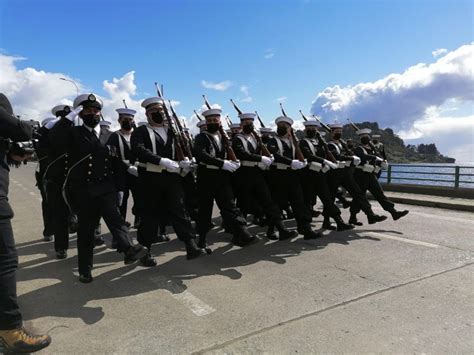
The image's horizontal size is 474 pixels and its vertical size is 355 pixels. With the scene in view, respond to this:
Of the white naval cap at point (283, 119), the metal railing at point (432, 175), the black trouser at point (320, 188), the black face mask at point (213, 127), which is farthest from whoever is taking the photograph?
the metal railing at point (432, 175)

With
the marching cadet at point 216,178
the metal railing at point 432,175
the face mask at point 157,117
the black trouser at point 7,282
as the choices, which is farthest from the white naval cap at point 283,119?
the metal railing at point 432,175

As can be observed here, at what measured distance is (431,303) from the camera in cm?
396

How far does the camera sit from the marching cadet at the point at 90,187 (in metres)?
4.69

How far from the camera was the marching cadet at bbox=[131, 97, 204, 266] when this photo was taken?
202 inches

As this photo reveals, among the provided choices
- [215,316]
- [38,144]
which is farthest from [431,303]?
[38,144]

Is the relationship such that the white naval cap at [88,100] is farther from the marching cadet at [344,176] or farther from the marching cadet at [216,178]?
the marching cadet at [344,176]

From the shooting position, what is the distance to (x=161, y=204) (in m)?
5.43

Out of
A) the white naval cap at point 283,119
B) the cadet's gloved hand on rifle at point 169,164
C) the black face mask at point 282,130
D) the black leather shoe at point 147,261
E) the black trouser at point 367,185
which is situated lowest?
the black leather shoe at point 147,261

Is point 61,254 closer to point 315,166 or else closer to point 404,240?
point 315,166

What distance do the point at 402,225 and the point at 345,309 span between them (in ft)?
15.1

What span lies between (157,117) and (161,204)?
1099 millimetres

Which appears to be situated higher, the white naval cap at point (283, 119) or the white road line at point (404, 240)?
the white naval cap at point (283, 119)

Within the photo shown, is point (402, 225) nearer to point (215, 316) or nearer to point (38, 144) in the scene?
point (215, 316)

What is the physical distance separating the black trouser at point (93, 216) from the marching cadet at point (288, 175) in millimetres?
2891
